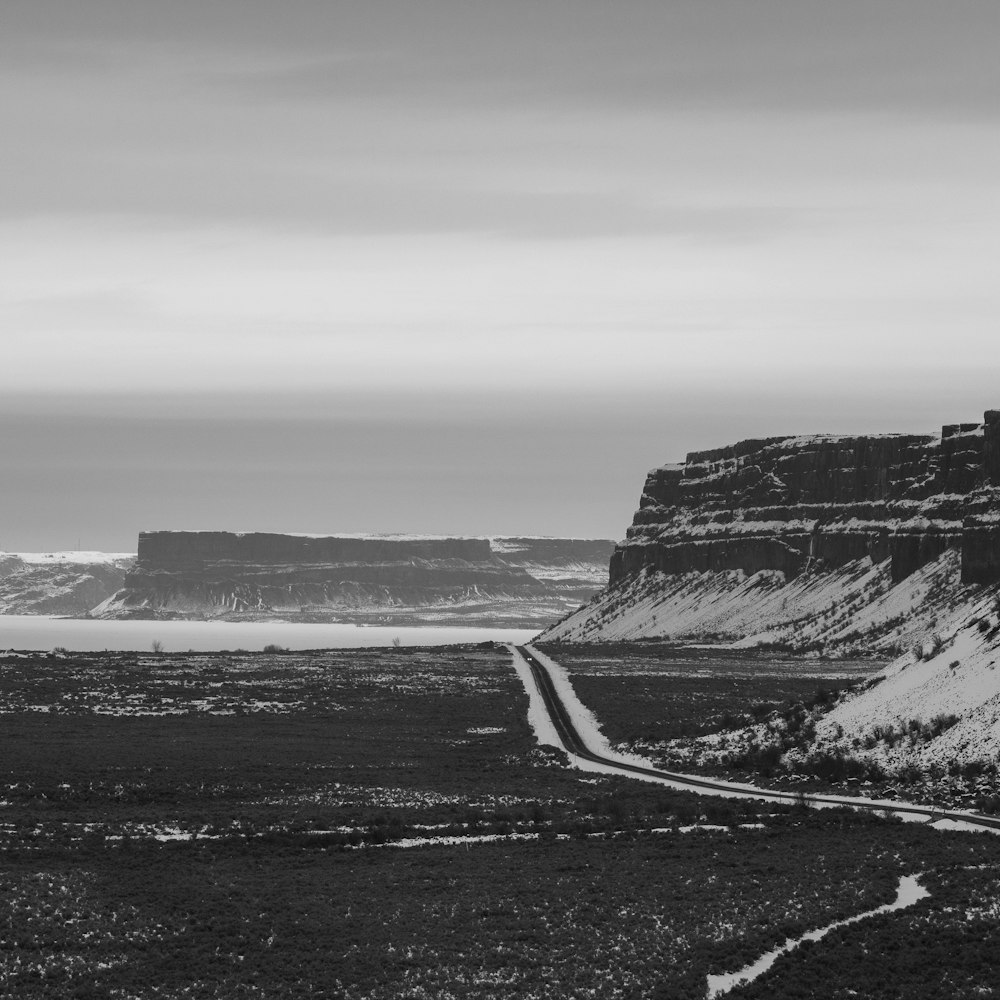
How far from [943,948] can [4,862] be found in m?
20.3

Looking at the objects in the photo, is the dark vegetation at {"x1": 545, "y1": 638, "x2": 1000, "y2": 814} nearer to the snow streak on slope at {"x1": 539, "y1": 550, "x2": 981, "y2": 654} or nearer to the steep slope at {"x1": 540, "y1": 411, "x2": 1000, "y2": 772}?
the steep slope at {"x1": 540, "y1": 411, "x2": 1000, "y2": 772}

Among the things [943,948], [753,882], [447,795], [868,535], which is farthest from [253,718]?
[868,535]

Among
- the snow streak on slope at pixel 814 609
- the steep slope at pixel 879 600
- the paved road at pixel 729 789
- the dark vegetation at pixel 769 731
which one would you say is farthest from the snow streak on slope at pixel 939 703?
the snow streak on slope at pixel 814 609

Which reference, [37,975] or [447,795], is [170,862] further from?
[447,795]

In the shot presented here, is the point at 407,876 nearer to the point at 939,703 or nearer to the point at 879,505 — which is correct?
the point at 939,703

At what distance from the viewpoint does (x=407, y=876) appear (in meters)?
33.8

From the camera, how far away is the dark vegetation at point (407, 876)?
1039 inches

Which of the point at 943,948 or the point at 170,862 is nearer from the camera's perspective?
the point at 943,948

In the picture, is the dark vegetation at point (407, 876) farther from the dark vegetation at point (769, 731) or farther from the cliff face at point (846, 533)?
the cliff face at point (846, 533)

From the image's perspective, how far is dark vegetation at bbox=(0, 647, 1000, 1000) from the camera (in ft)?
86.6

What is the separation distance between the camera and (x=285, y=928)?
95.4ft

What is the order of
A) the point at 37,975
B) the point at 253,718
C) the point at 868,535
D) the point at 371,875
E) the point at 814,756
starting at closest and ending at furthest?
the point at 37,975 < the point at 371,875 < the point at 814,756 < the point at 253,718 < the point at 868,535

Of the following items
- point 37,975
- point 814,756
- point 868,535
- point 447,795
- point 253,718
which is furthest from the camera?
point 868,535

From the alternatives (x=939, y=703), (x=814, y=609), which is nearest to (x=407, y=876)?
(x=939, y=703)
